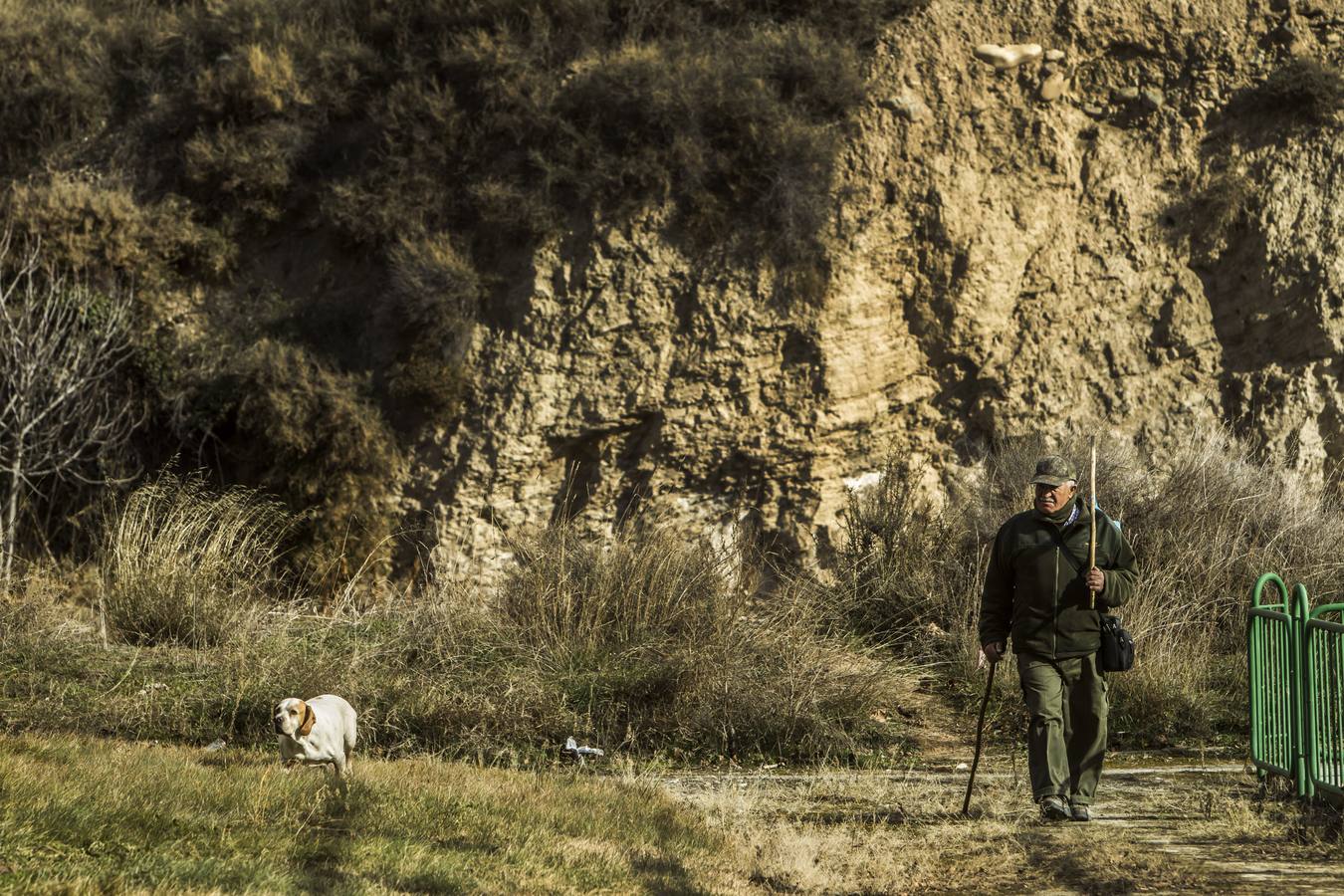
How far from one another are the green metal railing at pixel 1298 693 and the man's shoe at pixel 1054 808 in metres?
1.27

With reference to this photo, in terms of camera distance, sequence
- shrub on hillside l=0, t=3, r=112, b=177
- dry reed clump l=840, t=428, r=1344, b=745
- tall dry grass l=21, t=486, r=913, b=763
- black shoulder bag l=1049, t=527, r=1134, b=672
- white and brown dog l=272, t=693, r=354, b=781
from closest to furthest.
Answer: white and brown dog l=272, t=693, r=354, b=781
black shoulder bag l=1049, t=527, r=1134, b=672
tall dry grass l=21, t=486, r=913, b=763
dry reed clump l=840, t=428, r=1344, b=745
shrub on hillside l=0, t=3, r=112, b=177

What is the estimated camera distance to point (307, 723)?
6.99 meters

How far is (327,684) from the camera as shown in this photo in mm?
9047

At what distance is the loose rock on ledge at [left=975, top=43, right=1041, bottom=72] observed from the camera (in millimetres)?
16031

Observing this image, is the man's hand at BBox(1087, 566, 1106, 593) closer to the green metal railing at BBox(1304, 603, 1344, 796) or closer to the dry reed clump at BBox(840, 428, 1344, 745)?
the green metal railing at BBox(1304, 603, 1344, 796)

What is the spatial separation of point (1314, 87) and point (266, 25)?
1337cm

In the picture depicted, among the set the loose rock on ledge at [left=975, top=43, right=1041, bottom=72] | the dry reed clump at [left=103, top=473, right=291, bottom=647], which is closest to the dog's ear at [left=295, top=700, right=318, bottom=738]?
the dry reed clump at [left=103, top=473, right=291, bottom=647]

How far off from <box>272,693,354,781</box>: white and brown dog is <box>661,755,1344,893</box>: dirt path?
203cm

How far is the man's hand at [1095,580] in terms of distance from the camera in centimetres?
704

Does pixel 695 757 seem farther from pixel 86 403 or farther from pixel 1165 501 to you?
pixel 86 403

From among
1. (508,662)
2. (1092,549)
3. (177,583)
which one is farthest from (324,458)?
(1092,549)

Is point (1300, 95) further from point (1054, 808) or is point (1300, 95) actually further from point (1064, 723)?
point (1054, 808)

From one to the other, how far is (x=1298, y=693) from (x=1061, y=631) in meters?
1.31

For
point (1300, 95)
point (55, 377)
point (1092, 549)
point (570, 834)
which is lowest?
point (570, 834)
